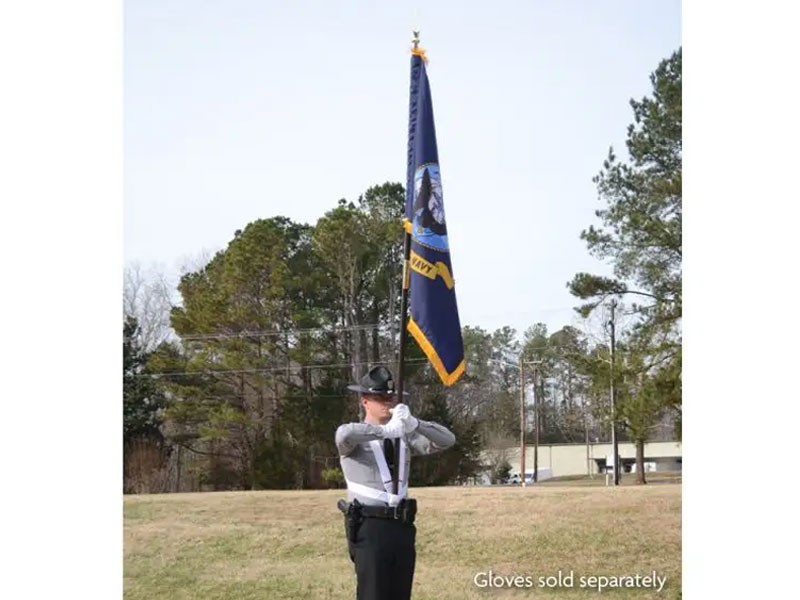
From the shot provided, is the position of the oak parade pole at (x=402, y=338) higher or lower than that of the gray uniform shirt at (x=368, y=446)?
higher

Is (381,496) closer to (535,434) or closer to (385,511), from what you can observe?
(385,511)

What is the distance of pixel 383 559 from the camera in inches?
183

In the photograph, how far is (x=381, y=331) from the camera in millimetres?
11273

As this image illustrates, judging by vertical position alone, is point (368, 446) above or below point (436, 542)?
above

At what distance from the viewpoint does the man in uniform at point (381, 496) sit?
15.2 feet

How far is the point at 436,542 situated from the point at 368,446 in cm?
534

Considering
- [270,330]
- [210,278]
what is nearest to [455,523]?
[270,330]

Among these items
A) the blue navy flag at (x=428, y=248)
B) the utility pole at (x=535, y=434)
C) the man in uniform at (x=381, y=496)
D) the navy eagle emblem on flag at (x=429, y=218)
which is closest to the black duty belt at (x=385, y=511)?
the man in uniform at (x=381, y=496)

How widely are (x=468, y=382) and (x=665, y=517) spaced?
9.45ft

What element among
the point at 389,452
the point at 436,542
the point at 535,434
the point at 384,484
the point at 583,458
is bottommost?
the point at 436,542

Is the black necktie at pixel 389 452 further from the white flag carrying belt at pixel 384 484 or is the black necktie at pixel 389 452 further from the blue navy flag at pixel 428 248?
the blue navy flag at pixel 428 248

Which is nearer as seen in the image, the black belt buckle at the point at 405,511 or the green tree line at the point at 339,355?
the black belt buckle at the point at 405,511

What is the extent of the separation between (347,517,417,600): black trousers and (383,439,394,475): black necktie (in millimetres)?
225

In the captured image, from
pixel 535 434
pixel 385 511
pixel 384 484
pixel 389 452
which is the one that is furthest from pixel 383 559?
pixel 535 434
